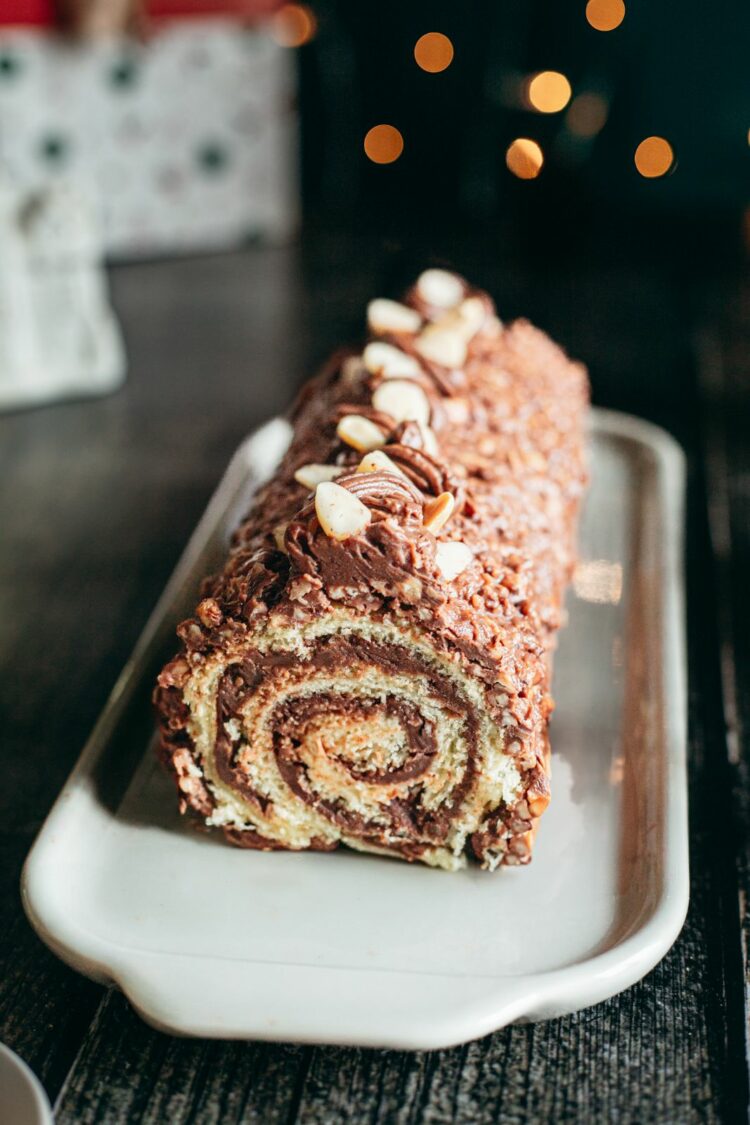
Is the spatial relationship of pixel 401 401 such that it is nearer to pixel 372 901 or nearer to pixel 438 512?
pixel 438 512

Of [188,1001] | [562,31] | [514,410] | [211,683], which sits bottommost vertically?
[188,1001]

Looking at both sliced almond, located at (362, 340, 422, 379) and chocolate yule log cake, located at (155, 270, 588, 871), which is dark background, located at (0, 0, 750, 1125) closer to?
chocolate yule log cake, located at (155, 270, 588, 871)

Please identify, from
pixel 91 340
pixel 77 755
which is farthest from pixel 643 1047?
pixel 91 340

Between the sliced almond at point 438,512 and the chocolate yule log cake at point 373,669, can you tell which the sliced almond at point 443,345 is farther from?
the sliced almond at point 438,512

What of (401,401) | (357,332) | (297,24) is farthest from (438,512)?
(297,24)

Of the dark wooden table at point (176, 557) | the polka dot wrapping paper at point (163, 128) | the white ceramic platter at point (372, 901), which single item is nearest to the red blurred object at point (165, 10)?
the polka dot wrapping paper at point (163, 128)

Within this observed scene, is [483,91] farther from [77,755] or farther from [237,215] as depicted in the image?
[77,755]
